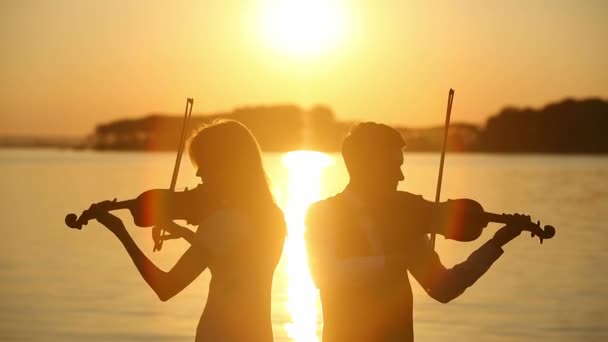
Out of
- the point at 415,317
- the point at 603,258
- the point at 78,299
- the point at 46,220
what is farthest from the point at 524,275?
the point at 46,220

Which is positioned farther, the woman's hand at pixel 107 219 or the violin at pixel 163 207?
the violin at pixel 163 207

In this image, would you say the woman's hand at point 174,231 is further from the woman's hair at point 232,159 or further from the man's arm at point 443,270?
the man's arm at point 443,270

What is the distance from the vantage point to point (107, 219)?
6.72 m

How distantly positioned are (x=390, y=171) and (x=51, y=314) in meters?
14.0

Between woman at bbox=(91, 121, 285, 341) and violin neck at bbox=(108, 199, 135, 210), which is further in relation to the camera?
violin neck at bbox=(108, 199, 135, 210)

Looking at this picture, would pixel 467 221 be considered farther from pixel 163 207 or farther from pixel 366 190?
pixel 163 207

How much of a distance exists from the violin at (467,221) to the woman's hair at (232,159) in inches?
34.1

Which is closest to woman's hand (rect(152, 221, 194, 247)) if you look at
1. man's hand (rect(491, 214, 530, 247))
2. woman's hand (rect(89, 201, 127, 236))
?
woman's hand (rect(89, 201, 127, 236))

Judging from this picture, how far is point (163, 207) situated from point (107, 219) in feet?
2.41

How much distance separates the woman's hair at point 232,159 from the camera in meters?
6.88

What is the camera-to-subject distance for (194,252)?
679 centimetres

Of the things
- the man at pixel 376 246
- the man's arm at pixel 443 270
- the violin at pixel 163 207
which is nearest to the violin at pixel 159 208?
the violin at pixel 163 207

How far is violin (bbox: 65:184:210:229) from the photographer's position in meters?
7.03

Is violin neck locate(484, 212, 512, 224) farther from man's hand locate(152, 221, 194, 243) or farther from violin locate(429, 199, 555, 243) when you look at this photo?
man's hand locate(152, 221, 194, 243)
